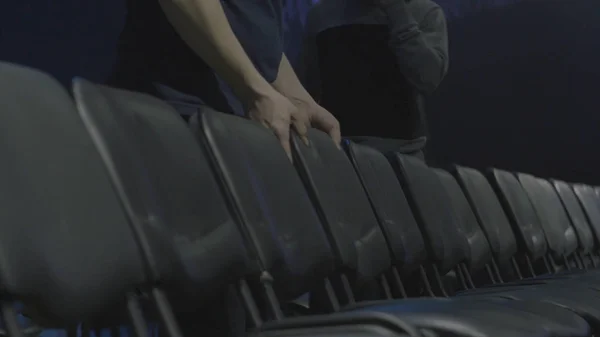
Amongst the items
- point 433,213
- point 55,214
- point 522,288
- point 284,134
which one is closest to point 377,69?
point 433,213

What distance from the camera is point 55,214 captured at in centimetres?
83

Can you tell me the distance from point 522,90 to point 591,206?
1.63 metres

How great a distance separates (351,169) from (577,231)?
1929mm

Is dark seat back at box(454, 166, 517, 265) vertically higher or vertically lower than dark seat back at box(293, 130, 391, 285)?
lower

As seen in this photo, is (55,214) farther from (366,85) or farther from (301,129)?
(366,85)

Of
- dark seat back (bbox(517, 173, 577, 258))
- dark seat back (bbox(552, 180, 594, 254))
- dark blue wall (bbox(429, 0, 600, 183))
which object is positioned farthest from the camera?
dark blue wall (bbox(429, 0, 600, 183))

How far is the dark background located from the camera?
5.14m

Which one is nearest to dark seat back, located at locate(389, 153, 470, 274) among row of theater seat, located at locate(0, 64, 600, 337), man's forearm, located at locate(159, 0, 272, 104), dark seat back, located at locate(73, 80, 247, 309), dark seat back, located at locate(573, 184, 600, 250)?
row of theater seat, located at locate(0, 64, 600, 337)

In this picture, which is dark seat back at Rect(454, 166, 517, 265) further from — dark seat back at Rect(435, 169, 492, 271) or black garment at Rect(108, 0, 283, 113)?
black garment at Rect(108, 0, 283, 113)

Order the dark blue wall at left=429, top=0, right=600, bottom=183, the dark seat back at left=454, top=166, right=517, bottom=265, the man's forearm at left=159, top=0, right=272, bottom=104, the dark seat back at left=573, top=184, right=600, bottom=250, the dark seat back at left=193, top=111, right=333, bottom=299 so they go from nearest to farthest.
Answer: the dark seat back at left=193, top=111, right=333, bottom=299, the man's forearm at left=159, top=0, right=272, bottom=104, the dark seat back at left=454, top=166, right=517, bottom=265, the dark seat back at left=573, top=184, right=600, bottom=250, the dark blue wall at left=429, top=0, right=600, bottom=183

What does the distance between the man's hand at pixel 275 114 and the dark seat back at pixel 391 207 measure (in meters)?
0.35

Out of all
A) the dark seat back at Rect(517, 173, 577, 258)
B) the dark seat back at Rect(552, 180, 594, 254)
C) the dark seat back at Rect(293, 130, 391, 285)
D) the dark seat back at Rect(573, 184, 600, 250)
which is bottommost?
the dark seat back at Rect(573, 184, 600, 250)

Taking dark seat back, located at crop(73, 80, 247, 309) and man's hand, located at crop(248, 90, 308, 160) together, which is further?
man's hand, located at crop(248, 90, 308, 160)

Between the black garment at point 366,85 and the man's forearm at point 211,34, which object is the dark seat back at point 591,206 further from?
the man's forearm at point 211,34
